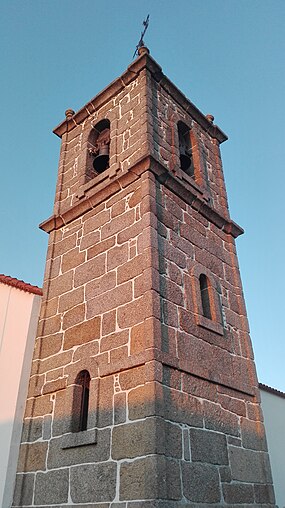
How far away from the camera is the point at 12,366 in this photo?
5.55m

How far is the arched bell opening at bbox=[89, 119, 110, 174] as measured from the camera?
730 cm

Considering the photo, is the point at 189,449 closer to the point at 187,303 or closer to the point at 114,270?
the point at 187,303

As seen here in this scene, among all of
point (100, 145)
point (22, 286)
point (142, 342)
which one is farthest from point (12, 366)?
point (100, 145)

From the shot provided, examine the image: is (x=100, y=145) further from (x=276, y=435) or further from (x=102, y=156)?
(x=276, y=435)

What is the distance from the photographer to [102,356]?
190 inches

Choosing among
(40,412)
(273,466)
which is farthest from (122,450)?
(273,466)

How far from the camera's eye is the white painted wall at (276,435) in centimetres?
684

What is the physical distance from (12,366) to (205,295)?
105 inches

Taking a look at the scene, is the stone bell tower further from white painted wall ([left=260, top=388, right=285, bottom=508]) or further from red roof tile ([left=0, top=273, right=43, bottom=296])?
white painted wall ([left=260, top=388, right=285, bottom=508])

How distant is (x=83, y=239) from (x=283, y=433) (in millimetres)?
4869

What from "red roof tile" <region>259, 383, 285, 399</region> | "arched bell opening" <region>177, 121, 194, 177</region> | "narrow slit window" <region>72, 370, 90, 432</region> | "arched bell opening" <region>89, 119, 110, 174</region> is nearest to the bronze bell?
"arched bell opening" <region>89, 119, 110, 174</region>

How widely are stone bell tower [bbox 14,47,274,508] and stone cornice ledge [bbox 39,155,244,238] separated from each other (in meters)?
0.02

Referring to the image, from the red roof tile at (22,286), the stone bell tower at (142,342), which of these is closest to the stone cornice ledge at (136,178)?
the stone bell tower at (142,342)

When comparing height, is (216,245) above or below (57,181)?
below
